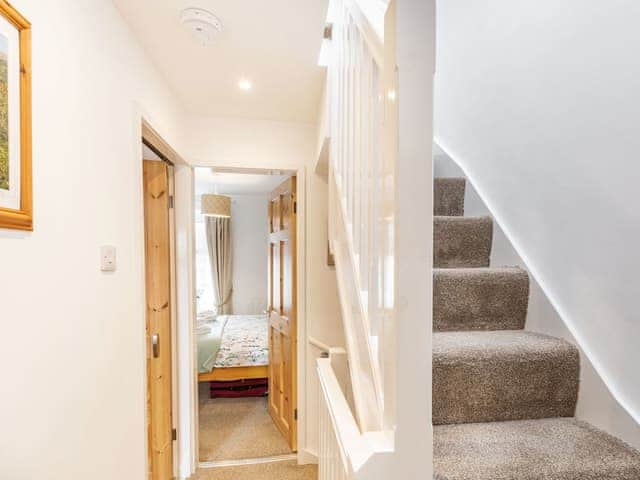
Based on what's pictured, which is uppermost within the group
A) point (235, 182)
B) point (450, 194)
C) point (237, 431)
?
point (235, 182)

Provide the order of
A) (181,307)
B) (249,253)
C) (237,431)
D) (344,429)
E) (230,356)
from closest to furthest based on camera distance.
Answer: (344,429)
(181,307)
(237,431)
(230,356)
(249,253)

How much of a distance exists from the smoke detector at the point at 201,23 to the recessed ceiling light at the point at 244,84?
41cm

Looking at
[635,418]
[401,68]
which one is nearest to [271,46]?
[401,68]

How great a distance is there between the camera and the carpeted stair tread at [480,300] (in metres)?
1.34

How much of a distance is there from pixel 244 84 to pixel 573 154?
1.69 metres

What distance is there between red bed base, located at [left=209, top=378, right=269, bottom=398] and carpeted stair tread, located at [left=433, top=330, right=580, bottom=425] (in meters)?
2.64

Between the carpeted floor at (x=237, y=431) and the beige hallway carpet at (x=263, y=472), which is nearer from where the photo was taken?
the beige hallway carpet at (x=263, y=472)

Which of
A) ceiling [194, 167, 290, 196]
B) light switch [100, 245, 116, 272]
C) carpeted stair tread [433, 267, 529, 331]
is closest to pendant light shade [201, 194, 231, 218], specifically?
ceiling [194, 167, 290, 196]

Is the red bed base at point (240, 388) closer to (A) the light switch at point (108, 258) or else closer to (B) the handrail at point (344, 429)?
(B) the handrail at point (344, 429)

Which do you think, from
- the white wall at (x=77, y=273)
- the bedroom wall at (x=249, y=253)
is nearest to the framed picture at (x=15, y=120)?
the white wall at (x=77, y=273)

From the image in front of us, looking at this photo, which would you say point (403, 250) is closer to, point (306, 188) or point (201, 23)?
point (201, 23)

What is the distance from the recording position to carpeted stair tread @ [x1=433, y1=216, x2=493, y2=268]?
Answer: 162 centimetres

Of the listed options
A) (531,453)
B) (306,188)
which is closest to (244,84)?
(306,188)

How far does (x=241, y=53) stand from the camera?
155cm
